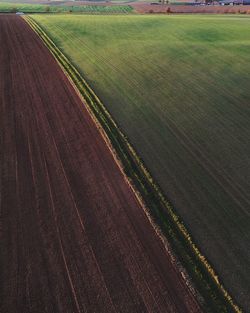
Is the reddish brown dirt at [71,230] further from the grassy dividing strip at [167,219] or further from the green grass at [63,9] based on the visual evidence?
the green grass at [63,9]

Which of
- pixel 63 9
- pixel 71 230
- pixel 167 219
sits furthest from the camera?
pixel 63 9

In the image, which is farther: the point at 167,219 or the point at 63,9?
the point at 63,9

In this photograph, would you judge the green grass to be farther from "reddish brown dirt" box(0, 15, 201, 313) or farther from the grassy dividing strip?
"reddish brown dirt" box(0, 15, 201, 313)

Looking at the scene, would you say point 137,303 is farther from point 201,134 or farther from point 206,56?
point 206,56

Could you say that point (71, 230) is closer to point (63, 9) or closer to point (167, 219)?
point (167, 219)

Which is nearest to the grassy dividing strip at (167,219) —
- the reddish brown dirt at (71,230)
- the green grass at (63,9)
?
the reddish brown dirt at (71,230)

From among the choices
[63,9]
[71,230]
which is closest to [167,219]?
[71,230]
